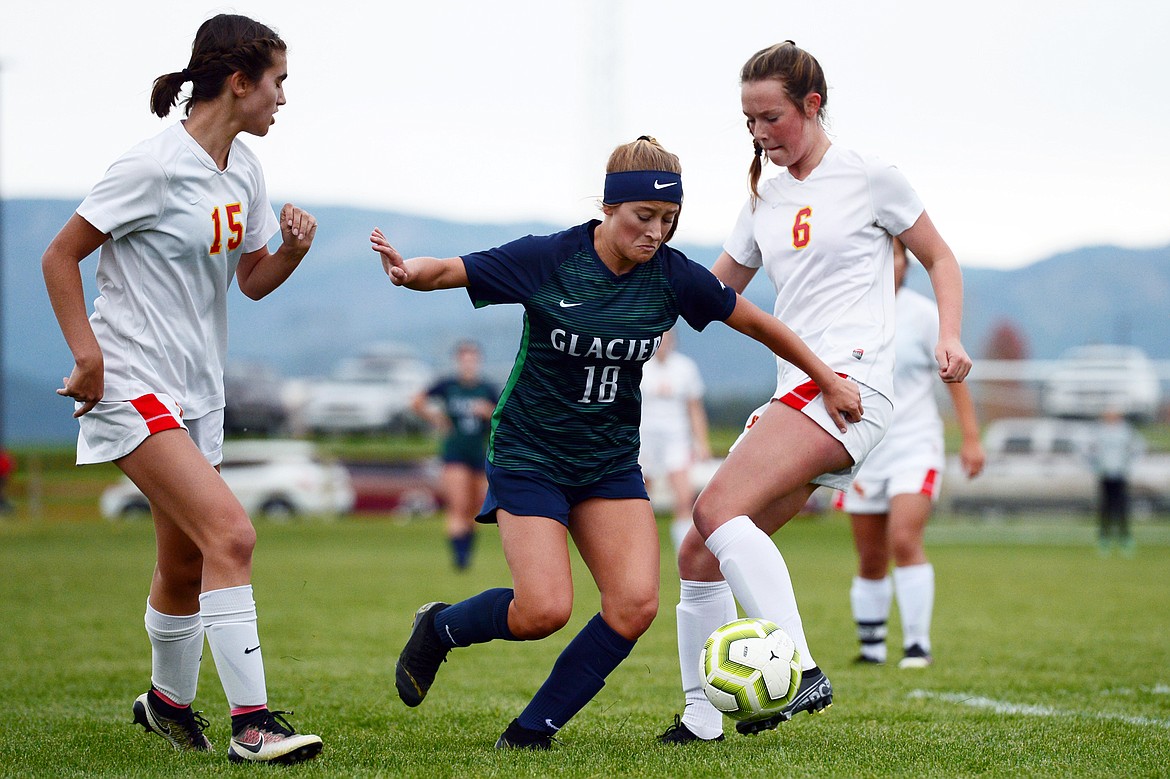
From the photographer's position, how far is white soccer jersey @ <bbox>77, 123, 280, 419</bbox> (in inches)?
146

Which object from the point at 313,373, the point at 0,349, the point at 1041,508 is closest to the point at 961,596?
the point at 1041,508

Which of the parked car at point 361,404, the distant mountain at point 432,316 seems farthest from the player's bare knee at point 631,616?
the parked car at point 361,404

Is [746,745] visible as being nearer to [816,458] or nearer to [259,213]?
[816,458]

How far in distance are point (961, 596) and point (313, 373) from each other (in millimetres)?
25805

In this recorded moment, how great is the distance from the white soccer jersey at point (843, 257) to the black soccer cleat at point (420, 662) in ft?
4.66

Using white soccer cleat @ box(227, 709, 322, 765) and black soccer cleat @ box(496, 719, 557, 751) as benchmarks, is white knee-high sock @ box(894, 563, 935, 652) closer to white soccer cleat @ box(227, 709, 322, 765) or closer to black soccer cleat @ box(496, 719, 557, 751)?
black soccer cleat @ box(496, 719, 557, 751)

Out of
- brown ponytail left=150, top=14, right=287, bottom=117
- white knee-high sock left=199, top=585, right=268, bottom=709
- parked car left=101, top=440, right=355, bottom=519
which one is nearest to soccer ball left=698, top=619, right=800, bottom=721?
white knee-high sock left=199, top=585, right=268, bottom=709

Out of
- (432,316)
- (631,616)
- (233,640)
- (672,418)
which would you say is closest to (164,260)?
(233,640)

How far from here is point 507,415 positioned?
4180 millimetres

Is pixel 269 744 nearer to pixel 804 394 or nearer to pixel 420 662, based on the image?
pixel 420 662

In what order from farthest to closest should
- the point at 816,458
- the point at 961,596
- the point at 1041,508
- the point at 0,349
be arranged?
the point at 0,349 < the point at 1041,508 < the point at 961,596 < the point at 816,458

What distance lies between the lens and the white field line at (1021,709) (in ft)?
15.4

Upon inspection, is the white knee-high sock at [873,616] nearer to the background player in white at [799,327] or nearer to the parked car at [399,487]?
the background player in white at [799,327]

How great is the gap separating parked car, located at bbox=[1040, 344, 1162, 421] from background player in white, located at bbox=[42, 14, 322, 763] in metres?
22.3
